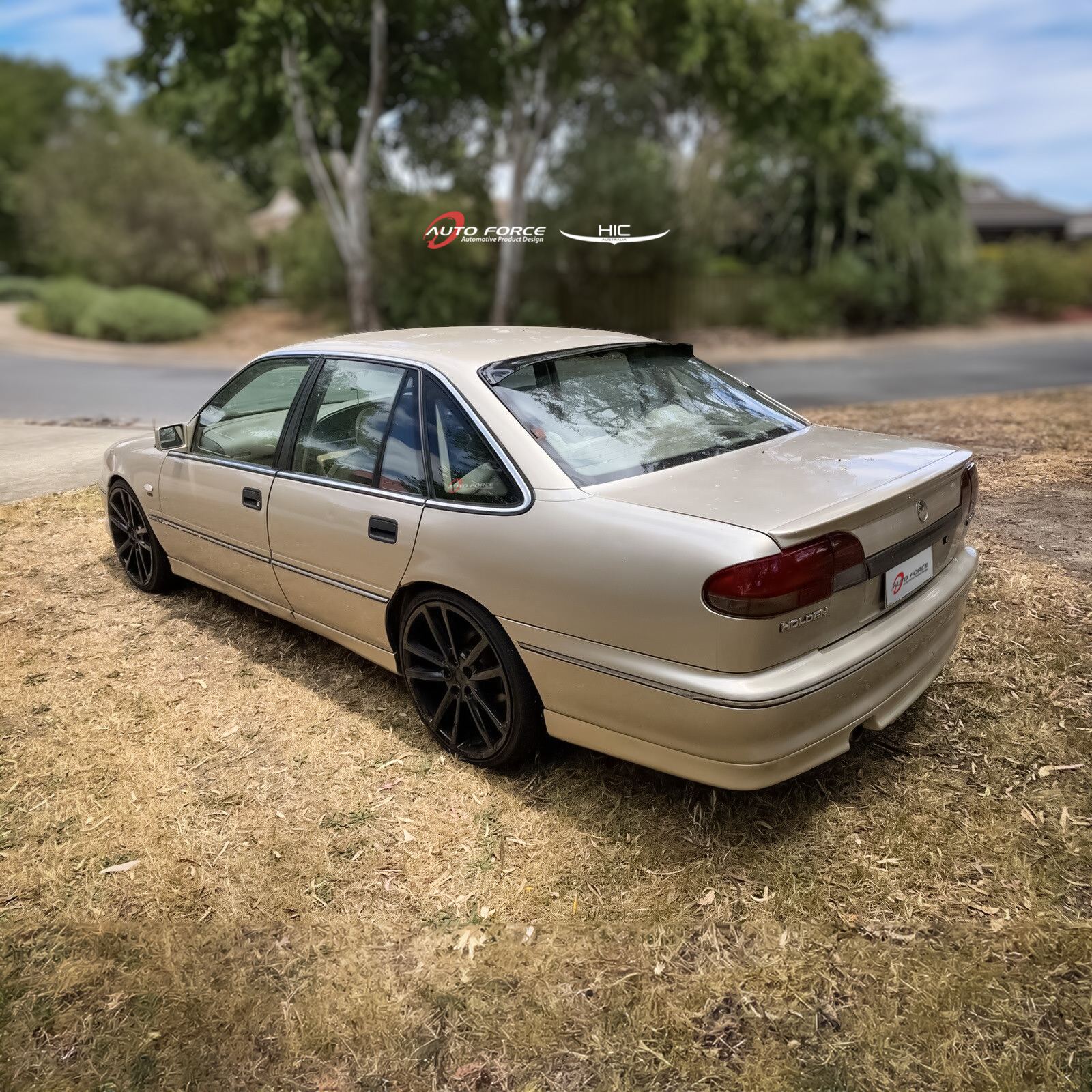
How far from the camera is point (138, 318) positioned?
23.7 m

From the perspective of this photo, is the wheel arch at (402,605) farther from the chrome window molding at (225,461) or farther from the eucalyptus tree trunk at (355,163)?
the eucalyptus tree trunk at (355,163)

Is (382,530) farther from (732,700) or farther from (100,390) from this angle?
(100,390)

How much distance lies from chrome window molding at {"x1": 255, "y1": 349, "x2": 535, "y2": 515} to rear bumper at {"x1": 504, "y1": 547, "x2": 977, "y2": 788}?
39cm

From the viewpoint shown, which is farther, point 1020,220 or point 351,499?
point 1020,220

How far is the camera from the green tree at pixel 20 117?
48188 mm

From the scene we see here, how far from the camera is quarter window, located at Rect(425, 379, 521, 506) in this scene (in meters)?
3.38

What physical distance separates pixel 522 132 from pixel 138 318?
35.2 feet

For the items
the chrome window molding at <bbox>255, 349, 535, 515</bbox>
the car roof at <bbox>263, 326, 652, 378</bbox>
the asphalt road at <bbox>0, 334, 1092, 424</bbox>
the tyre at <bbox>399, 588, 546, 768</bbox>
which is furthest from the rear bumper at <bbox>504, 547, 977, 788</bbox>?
the asphalt road at <bbox>0, 334, 1092, 424</bbox>

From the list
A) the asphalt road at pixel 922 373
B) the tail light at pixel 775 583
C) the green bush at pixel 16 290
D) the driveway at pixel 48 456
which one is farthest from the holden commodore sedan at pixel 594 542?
the green bush at pixel 16 290

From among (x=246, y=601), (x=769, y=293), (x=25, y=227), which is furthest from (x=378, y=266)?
(x=246, y=601)

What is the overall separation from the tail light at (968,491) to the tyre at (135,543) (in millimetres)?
Answer: 4024

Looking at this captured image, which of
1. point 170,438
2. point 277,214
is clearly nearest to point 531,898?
point 170,438

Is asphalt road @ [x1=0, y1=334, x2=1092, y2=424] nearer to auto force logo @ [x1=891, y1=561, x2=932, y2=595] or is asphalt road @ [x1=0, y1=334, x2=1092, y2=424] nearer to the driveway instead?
the driveway

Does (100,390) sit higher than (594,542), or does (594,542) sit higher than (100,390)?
(594,542)
